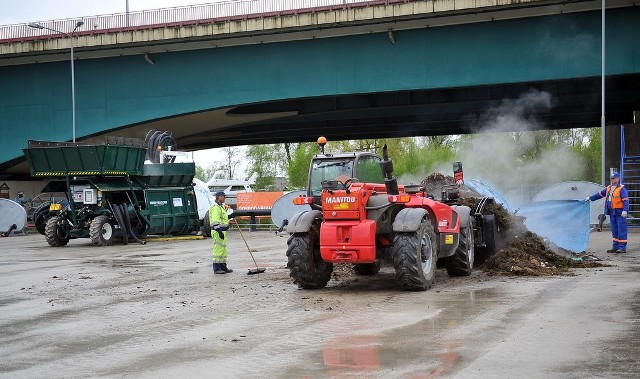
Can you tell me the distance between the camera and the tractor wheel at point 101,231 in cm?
2397

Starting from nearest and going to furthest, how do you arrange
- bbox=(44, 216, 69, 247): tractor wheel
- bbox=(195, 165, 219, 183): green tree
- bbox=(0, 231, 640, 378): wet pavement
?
1. bbox=(0, 231, 640, 378): wet pavement
2. bbox=(44, 216, 69, 247): tractor wheel
3. bbox=(195, 165, 219, 183): green tree

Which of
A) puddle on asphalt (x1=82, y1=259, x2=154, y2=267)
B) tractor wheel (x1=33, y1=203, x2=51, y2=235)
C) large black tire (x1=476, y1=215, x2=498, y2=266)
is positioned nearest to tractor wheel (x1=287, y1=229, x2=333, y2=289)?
large black tire (x1=476, y1=215, x2=498, y2=266)

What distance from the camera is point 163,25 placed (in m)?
32.6

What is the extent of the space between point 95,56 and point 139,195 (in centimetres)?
1190

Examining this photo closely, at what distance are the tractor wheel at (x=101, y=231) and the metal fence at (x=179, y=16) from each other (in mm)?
10884

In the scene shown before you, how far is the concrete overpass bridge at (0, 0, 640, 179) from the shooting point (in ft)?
91.7

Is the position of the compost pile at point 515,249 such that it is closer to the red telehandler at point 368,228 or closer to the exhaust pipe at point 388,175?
the red telehandler at point 368,228

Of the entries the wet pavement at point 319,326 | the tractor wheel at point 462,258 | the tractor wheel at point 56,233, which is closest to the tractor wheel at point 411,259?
the wet pavement at point 319,326

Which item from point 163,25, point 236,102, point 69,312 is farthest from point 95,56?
point 69,312

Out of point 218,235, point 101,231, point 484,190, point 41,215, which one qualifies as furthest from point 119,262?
point 41,215

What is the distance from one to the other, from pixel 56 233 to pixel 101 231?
170 cm

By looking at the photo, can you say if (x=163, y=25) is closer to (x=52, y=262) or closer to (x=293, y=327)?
(x=52, y=262)

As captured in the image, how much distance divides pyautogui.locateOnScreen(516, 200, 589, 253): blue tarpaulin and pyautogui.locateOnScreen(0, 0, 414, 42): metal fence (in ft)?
44.8

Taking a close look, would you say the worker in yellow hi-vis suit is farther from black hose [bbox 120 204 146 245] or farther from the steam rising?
black hose [bbox 120 204 146 245]
